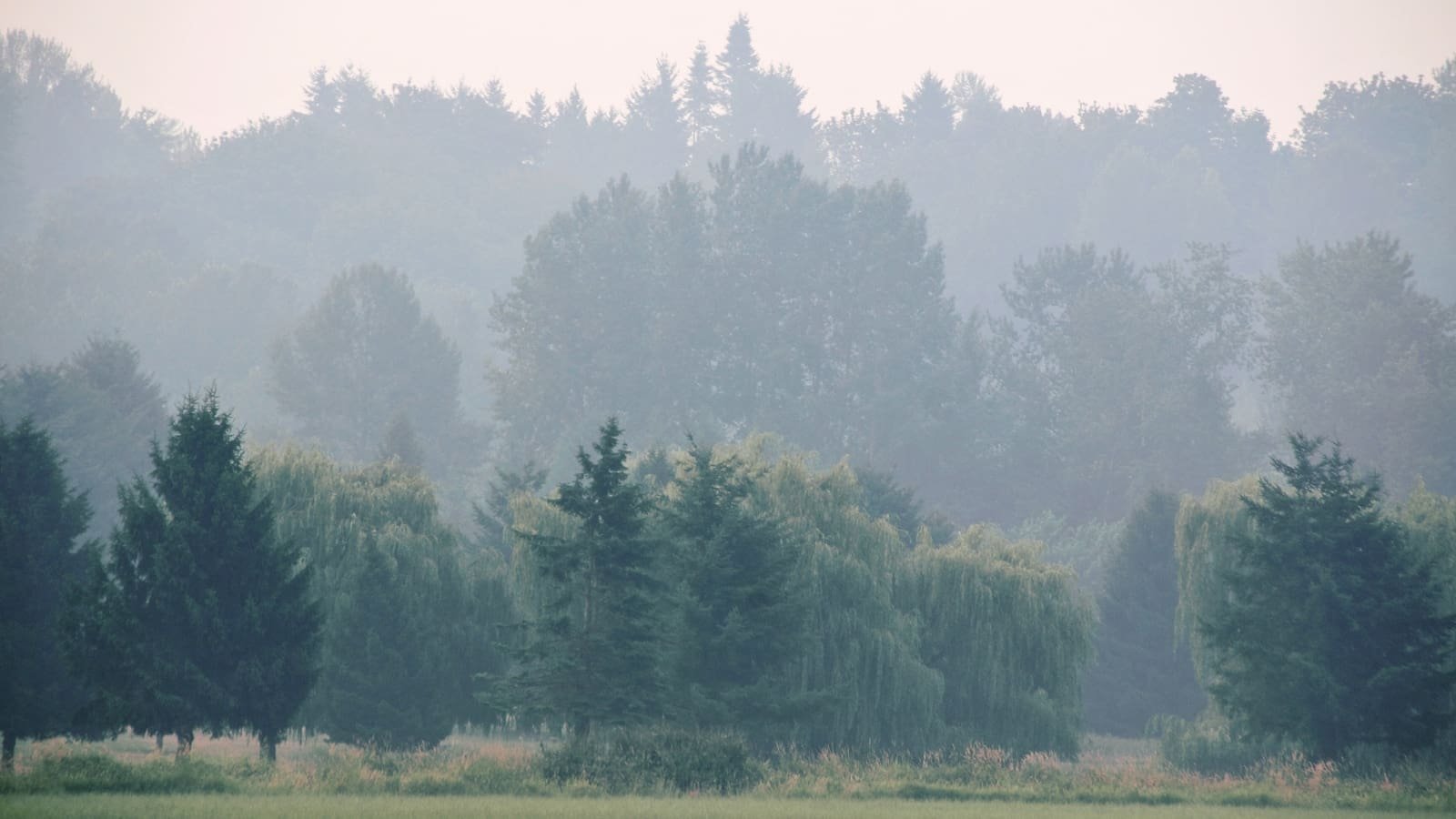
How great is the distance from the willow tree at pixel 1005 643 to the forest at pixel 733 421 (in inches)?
5.5

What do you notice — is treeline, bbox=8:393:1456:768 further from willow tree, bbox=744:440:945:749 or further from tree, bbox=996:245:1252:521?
tree, bbox=996:245:1252:521

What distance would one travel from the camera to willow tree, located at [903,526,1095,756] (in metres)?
42.5

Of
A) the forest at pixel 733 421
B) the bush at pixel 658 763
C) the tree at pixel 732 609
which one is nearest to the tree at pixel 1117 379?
the forest at pixel 733 421

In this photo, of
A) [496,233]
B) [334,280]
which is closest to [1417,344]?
[334,280]

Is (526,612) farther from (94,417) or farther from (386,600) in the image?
(94,417)

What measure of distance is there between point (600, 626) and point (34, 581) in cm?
1346

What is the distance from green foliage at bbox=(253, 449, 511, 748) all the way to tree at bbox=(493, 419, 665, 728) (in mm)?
4874

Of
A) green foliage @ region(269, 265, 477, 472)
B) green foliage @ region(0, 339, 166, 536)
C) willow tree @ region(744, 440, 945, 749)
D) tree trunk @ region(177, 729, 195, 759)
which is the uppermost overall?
green foliage @ region(269, 265, 477, 472)

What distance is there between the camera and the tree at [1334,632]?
34.7 m

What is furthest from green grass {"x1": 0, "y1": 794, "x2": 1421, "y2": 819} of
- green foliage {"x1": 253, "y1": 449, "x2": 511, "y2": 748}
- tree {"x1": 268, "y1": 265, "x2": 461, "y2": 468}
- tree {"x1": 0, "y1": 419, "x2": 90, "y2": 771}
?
tree {"x1": 268, "y1": 265, "x2": 461, "y2": 468}

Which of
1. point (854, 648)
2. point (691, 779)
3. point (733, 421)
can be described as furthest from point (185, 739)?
point (733, 421)

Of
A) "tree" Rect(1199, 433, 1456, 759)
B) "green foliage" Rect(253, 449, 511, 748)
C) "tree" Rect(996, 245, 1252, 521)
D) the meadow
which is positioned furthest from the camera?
"tree" Rect(996, 245, 1252, 521)

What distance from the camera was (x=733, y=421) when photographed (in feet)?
277

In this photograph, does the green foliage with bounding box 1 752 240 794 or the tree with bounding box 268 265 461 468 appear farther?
the tree with bounding box 268 265 461 468
